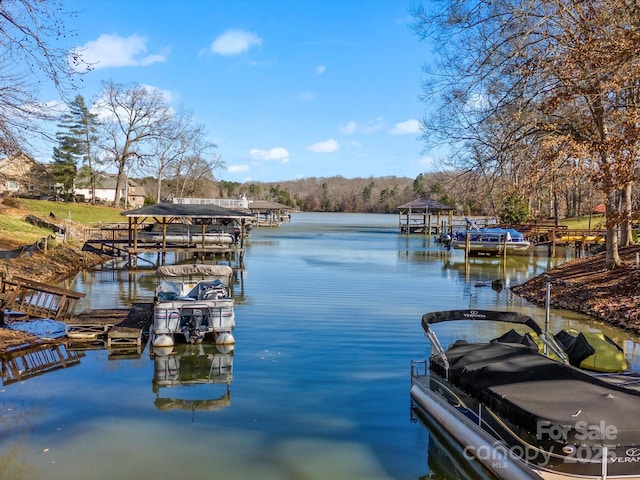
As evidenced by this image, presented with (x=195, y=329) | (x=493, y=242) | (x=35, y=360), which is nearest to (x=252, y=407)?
(x=195, y=329)

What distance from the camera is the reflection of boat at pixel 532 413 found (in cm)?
621

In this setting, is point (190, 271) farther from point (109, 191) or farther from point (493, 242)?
point (109, 191)

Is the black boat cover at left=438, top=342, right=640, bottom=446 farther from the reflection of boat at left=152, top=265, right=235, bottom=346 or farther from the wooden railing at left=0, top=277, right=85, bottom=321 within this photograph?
the wooden railing at left=0, top=277, right=85, bottom=321

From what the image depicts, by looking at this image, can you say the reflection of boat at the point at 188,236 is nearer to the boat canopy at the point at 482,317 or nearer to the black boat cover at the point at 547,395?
the boat canopy at the point at 482,317

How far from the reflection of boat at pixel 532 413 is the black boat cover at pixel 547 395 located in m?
0.01

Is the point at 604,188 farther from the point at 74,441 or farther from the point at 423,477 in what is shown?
the point at 74,441

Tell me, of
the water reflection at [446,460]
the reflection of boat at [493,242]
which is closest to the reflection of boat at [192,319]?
the water reflection at [446,460]

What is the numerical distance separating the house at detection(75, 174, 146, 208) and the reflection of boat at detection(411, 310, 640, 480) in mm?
71620

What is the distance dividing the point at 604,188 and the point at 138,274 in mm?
22342

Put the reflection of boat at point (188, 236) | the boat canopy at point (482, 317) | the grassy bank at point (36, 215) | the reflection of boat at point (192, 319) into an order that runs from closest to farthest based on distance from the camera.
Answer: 1. the boat canopy at point (482, 317)
2. the reflection of boat at point (192, 319)
3. the grassy bank at point (36, 215)
4. the reflection of boat at point (188, 236)

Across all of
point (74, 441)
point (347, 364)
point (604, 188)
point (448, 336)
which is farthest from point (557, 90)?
point (74, 441)

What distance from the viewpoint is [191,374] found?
12.1 m

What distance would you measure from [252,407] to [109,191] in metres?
90.5

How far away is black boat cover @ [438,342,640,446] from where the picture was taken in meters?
6.28
